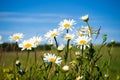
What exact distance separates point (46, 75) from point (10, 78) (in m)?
0.42

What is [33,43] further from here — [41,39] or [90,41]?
[90,41]

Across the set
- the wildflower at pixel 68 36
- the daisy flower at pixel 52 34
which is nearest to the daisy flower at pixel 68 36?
the wildflower at pixel 68 36

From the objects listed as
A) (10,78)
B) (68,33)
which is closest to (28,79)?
(10,78)

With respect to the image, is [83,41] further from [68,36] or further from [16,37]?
[16,37]

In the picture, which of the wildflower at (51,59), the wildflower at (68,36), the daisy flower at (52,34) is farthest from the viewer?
the daisy flower at (52,34)

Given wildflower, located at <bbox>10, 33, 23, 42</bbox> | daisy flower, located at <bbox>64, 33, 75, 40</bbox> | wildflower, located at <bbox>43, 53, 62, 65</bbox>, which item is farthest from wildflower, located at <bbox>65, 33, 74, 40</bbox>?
wildflower, located at <bbox>10, 33, 23, 42</bbox>

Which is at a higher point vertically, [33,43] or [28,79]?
[33,43]

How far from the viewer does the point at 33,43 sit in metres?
3.21

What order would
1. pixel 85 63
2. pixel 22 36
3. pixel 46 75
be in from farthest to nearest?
pixel 22 36, pixel 85 63, pixel 46 75

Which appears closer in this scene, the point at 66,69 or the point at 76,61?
the point at 66,69

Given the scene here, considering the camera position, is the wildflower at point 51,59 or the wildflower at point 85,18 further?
the wildflower at point 85,18

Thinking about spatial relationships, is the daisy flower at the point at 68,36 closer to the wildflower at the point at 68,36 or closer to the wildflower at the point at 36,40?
the wildflower at the point at 68,36

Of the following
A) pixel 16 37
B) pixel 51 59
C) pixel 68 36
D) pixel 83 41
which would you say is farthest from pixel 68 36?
pixel 16 37

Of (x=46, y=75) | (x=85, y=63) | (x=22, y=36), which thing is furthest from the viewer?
(x=22, y=36)
